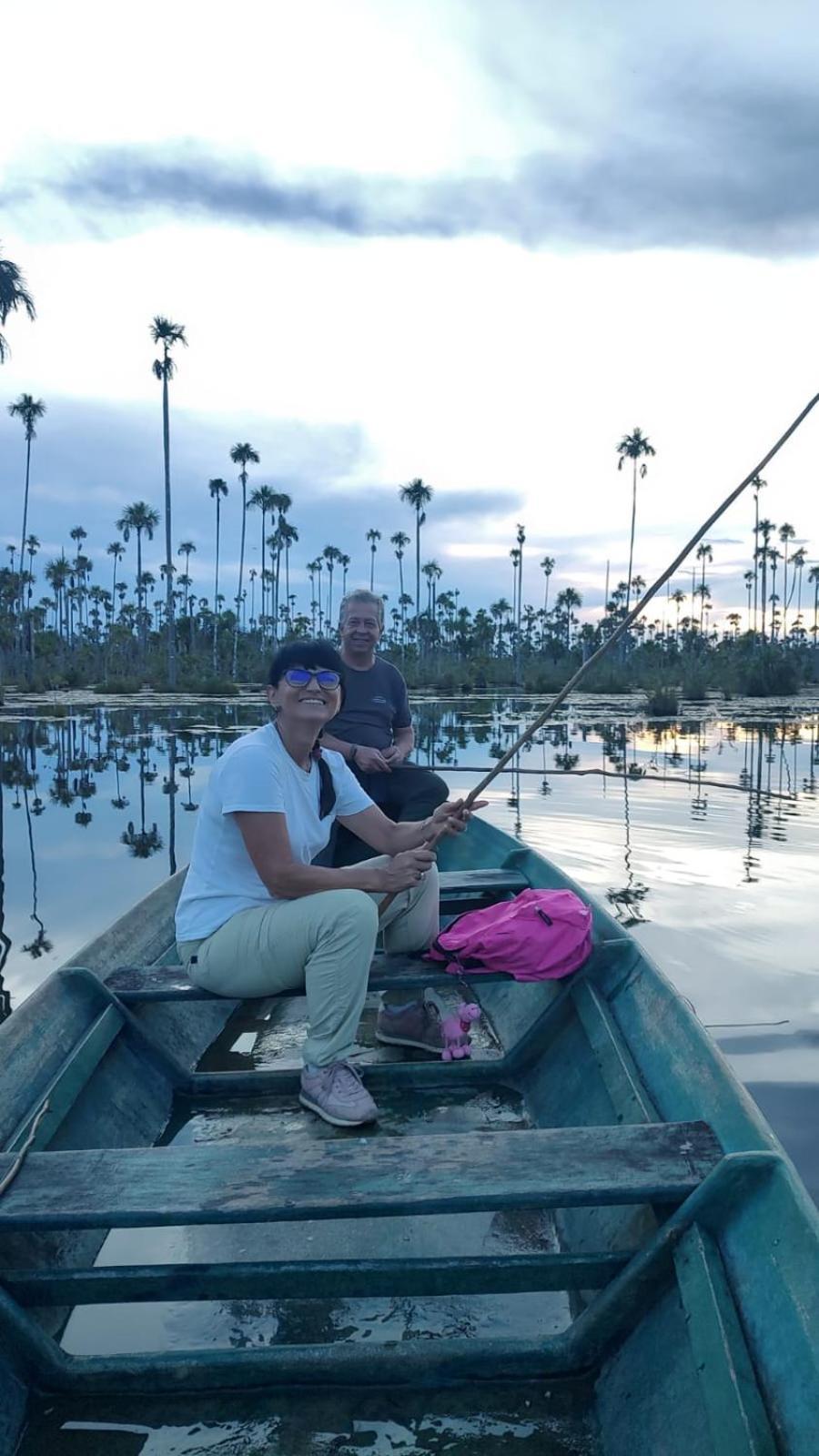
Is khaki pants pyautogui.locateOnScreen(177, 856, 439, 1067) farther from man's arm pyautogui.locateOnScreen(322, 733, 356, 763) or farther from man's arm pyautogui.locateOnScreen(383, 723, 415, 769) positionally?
man's arm pyautogui.locateOnScreen(383, 723, 415, 769)

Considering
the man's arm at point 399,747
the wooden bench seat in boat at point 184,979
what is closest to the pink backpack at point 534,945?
the wooden bench seat in boat at point 184,979

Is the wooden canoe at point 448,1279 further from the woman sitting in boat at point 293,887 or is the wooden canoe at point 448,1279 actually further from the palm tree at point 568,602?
the palm tree at point 568,602

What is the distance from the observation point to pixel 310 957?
2971mm

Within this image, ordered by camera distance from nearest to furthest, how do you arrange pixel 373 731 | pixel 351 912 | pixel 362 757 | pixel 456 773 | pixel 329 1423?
pixel 329 1423, pixel 351 912, pixel 362 757, pixel 373 731, pixel 456 773

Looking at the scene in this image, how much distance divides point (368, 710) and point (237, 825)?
2.17 metres

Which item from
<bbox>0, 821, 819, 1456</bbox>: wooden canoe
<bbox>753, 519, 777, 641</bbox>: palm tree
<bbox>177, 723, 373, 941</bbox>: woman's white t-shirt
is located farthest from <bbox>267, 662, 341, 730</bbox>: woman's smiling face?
<bbox>753, 519, 777, 641</bbox>: palm tree

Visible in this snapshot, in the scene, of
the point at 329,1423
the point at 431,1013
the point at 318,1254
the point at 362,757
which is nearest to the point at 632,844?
the point at 362,757

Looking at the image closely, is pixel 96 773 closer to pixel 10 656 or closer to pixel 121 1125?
pixel 121 1125

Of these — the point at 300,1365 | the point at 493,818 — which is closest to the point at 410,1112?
the point at 300,1365

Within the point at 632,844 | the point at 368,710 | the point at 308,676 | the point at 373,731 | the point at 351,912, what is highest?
the point at 308,676

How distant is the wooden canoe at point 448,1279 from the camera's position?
70.7 inches

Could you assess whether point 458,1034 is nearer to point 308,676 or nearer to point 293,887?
point 293,887

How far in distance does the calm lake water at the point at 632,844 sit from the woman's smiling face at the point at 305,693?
2.21 m

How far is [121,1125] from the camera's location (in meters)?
3.01
